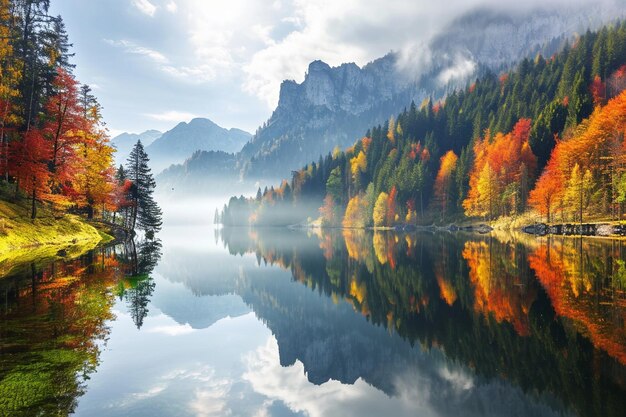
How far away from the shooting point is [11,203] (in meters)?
36.0

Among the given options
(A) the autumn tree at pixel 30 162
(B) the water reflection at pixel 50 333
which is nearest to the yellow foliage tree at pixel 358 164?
(A) the autumn tree at pixel 30 162

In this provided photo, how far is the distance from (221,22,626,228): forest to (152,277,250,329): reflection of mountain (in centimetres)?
6219

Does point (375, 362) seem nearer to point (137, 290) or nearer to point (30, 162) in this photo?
point (137, 290)

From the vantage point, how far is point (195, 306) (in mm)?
18609

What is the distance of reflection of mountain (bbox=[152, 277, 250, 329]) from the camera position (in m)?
15.9

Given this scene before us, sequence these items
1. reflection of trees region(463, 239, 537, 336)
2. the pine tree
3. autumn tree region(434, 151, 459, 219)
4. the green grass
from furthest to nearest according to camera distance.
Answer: autumn tree region(434, 151, 459, 219) < the pine tree < the green grass < reflection of trees region(463, 239, 537, 336)

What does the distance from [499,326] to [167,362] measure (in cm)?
1044

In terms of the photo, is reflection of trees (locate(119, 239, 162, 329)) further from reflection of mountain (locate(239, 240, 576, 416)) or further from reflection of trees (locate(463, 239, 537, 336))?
reflection of trees (locate(463, 239, 537, 336))

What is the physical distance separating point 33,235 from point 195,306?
27186mm

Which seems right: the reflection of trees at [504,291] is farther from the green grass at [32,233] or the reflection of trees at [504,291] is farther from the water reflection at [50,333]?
the green grass at [32,233]

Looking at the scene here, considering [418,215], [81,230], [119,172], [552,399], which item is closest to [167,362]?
[552,399]

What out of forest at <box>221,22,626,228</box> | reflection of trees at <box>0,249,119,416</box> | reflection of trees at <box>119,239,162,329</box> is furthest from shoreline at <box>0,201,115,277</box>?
forest at <box>221,22,626,228</box>

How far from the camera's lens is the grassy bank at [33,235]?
2892 centimetres

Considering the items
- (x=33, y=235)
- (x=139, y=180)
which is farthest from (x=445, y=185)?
(x=33, y=235)
